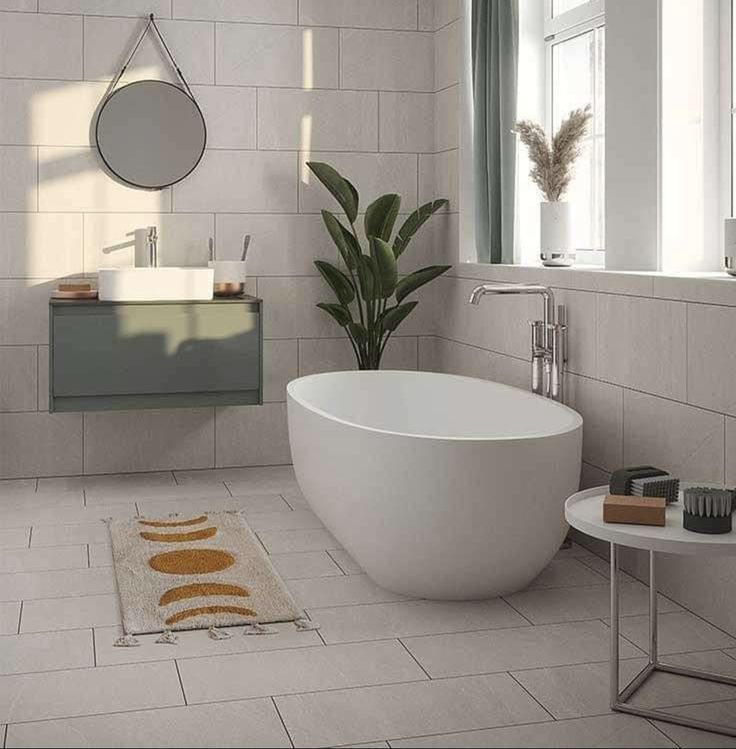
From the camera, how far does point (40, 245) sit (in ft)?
17.7

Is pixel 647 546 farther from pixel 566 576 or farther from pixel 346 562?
pixel 346 562

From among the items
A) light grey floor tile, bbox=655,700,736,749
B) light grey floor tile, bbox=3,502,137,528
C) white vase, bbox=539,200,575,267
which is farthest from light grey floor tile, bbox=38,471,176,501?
light grey floor tile, bbox=655,700,736,749

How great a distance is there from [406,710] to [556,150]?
254 cm

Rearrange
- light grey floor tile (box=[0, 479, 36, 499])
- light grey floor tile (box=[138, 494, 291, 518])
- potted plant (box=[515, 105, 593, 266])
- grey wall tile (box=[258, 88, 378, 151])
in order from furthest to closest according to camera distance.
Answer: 1. grey wall tile (box=[258, 88, 378, 151])
2. light grey floor tile (box=[0, 479, 36, 499])
3. light grey floor tile (box=[138, 494, 291, 518])
4. potted plant (box=[515, 105, 593, 266])

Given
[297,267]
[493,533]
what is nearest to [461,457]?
[493,533]

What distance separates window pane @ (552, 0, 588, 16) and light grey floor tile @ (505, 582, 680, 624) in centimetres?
252

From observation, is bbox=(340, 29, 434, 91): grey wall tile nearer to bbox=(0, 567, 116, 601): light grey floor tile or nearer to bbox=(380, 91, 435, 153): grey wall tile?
bbox=(380, 91, 435, 153): grey wall tile

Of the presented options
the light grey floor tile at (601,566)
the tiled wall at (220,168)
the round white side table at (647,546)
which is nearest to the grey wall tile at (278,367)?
the tiled wall at (220,168)

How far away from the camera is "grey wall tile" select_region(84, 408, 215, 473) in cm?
556

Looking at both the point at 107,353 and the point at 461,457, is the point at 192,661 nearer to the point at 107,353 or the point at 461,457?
the point at 461,457

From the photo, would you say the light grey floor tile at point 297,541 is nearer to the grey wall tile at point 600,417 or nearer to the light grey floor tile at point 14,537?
the light grey floor tile at point 14,537

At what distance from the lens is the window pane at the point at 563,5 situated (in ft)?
15.9

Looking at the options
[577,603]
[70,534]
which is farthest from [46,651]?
[577,603]

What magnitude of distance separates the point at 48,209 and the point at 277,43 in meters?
1.38
